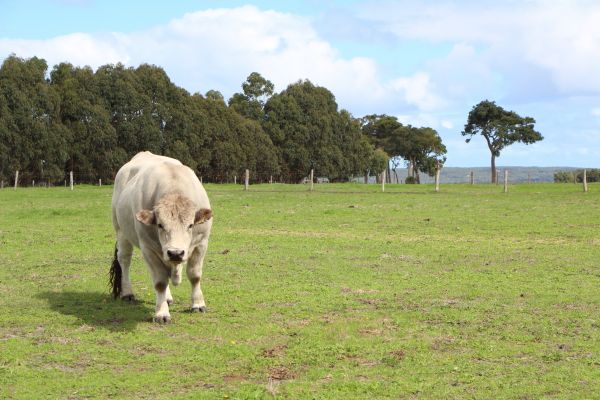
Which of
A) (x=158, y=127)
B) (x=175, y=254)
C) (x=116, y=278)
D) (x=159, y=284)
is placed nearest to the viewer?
(x=175, y=254)

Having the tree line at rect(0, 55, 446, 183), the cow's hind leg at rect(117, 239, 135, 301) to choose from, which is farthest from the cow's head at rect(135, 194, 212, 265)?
the tree line at rect(0, 55, 446, 183)

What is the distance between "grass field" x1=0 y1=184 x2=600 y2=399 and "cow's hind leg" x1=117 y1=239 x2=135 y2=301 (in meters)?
0.25

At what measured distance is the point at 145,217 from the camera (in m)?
9.82

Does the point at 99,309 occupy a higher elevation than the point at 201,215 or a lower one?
lower

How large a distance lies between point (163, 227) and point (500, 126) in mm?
84421

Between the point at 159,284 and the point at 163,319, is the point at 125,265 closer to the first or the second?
the point at 159,284

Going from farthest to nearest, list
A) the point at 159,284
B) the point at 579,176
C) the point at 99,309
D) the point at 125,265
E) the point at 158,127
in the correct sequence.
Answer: the point at 579,176
the point at 158,127
the point at 125,265
the point at 99,309
the point at 159,284

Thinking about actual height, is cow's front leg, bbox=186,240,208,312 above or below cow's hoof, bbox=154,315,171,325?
above

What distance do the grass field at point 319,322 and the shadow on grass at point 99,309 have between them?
4 cm

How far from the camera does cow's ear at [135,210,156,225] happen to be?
9789 mm

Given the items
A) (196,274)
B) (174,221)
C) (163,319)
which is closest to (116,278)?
(196,274)

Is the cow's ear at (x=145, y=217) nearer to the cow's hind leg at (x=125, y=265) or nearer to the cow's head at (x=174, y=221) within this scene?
the cow's head at (x=174, y=221)

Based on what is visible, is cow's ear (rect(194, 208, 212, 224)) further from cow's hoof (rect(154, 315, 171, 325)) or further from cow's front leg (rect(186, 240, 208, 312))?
cow's hoof (rect(154, 315, 171, 325))

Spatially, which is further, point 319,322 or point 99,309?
point 99,309
